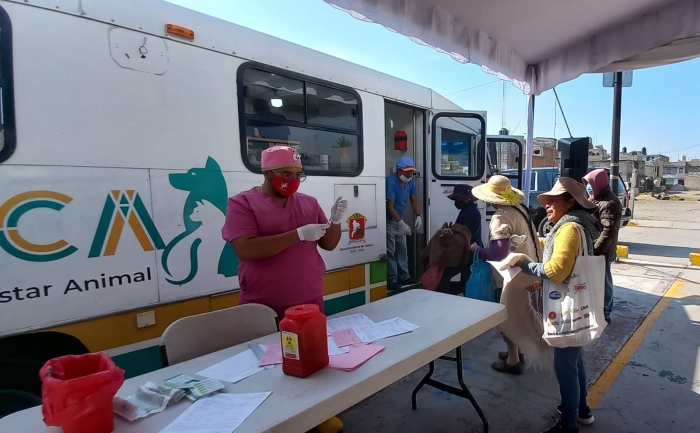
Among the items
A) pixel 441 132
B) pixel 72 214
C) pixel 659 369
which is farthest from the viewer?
pixel 441 132

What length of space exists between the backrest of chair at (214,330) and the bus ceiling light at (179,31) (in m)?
1.76

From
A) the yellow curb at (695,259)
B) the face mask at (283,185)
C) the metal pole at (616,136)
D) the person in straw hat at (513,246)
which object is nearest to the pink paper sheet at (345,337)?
the face mask at (283,185)

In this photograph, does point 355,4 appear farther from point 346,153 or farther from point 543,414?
point 543,414

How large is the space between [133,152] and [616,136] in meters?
8.88

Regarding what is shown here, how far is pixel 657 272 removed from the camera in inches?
277

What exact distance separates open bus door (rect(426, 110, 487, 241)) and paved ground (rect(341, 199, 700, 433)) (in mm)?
1574

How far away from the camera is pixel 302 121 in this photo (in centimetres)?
320

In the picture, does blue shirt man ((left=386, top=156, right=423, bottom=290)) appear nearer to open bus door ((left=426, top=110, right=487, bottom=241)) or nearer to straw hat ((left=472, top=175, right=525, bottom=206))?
open bus door ((left=426, top=110, right=487, bottom=241))

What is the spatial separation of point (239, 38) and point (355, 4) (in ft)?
3.26

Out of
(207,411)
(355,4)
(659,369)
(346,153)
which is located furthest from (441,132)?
(207,411)

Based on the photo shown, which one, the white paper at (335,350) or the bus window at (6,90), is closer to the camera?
the white paper at (335,350)

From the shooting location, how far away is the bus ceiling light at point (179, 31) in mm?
2453

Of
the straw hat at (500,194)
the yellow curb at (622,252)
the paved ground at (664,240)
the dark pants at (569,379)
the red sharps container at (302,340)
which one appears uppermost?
the straw hat at (500,194)

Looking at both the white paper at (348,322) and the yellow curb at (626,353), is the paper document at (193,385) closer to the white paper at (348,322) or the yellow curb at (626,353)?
the white paper at (348,322)
